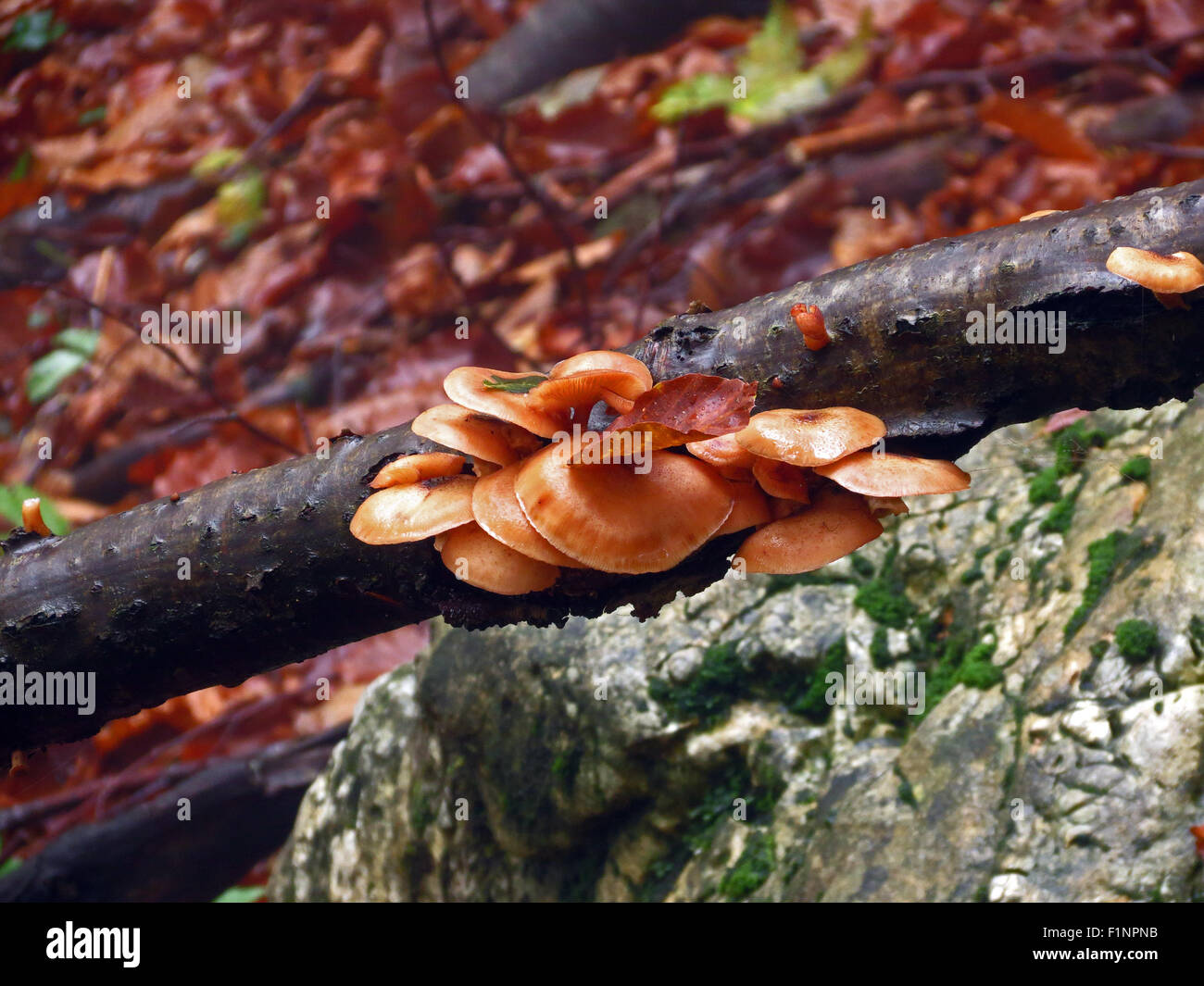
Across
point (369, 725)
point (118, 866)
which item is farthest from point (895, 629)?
point (118, 866)

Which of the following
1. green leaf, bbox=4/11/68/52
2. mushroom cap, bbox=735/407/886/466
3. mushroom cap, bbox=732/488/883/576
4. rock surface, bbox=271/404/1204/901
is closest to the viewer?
mushroom cap, bbox=735/407/886/466

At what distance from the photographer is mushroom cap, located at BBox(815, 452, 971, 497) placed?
4.86ft

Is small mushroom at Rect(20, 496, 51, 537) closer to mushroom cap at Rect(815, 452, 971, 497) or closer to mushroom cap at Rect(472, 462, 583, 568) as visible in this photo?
mushroom cap at Rect(472, 462, 583, 568)

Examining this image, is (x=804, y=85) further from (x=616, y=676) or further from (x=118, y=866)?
(x=118, y=866)

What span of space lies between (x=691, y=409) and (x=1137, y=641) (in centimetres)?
135

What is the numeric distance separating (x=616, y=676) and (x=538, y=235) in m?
3.85

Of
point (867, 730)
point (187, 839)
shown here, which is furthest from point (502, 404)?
point (187, 839)

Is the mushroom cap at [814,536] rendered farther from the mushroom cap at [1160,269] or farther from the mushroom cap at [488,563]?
the mushroom cap at [1160,269]

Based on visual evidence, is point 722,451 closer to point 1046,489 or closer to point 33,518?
point 1046,489

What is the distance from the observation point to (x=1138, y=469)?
2.52 metres

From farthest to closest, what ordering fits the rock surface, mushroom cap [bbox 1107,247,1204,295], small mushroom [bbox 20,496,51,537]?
small mushroom [bbox 20,496,51,537] < the rock surface < mushroom cap [bbox 1107,247,1204,295]

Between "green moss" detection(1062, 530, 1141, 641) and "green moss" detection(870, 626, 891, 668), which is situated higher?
"green moss" detection(1062, 530, 1141, 641)

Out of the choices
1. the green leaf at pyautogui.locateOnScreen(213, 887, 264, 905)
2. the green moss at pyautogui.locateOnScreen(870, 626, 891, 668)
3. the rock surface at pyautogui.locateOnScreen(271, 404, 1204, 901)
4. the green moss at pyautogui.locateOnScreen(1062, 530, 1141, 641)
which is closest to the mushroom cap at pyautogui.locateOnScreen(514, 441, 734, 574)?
the rock surface at pyautogui.locateOnScreen(271, 404, 1204, 901)

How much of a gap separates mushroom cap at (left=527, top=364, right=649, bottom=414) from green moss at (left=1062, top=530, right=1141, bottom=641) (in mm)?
1459
